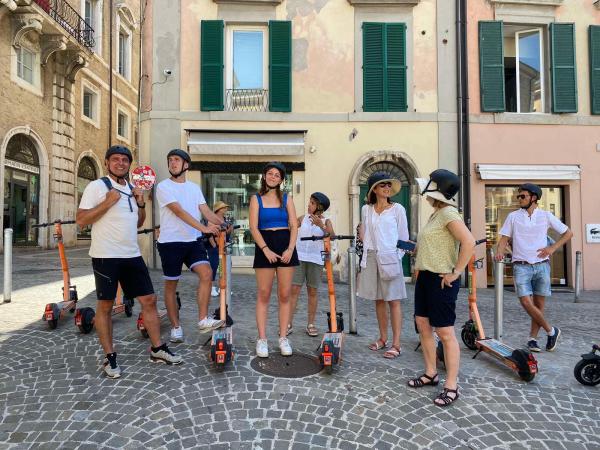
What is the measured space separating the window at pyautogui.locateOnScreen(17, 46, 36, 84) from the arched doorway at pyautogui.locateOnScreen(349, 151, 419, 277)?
13432mm

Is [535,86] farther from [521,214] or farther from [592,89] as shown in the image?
Answer: [521,214]

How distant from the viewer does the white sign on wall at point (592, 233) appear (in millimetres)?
10062

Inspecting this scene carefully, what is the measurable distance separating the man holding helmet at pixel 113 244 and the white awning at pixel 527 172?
855 centimetres

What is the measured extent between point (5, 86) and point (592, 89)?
58.4ft

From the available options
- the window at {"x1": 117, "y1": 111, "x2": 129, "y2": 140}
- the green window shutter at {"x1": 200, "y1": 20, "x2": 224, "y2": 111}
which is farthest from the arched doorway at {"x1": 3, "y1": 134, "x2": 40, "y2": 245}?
the green window shutter at {"x1": 200, "y1": 20, "x2": 224, "y2": 111}

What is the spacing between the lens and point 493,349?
3.91 m

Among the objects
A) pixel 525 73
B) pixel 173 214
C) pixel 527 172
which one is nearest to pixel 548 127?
pixel 527 172

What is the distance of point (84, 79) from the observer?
1862cm

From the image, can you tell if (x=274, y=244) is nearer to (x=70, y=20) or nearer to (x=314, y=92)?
(x=314, y=92)

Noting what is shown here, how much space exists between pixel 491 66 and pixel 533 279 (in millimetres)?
7427

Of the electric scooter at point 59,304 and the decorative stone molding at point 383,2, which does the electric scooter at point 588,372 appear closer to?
the electric scooter at point 59,304

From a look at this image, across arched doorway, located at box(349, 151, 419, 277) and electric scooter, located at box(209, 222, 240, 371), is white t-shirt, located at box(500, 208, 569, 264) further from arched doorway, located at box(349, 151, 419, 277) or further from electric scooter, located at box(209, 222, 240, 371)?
arched doorway, located at box(349, 151, 419, 277)

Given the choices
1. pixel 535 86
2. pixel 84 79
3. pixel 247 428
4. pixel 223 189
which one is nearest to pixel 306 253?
pixel 247 428

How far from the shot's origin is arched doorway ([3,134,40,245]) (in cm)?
1475
